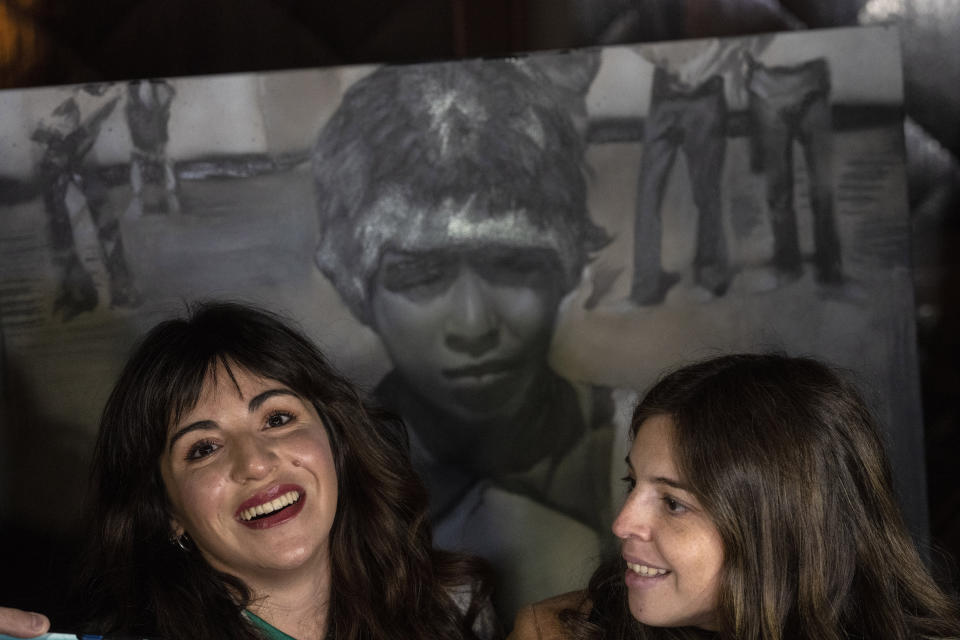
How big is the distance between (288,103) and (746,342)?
98cm

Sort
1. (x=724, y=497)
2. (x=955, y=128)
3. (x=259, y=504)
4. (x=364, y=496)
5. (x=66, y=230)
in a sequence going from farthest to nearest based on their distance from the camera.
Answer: (x=955, y=128), (x=66, y=230), (x=364, y=496), (x=259, y=504), (x=724, y=497)

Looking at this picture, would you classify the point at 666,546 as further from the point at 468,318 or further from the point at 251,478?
the point at 468,318

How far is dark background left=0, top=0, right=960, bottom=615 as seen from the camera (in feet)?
7.97

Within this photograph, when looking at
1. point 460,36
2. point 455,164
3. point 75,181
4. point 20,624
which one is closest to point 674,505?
point 20,624

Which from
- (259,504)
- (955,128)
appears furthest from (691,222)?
(259,504)

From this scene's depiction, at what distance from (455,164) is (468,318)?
0.30 m

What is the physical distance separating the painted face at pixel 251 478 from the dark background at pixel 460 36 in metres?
0.90

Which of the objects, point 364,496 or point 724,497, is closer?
point 724,497

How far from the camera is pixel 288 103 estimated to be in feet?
7.45

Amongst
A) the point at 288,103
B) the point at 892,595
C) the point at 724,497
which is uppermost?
the point at 288,103

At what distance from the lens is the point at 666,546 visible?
153 cm

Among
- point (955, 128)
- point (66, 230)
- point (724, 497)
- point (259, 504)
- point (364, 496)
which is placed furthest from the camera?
point (955, 128)

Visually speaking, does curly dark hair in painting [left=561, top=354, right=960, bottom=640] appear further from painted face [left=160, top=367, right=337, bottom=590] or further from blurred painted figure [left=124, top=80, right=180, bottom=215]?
blurred painted figure [left=124, top=80, right=180, bottom=215]

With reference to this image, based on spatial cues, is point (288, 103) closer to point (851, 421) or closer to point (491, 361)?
point (491, 361)
